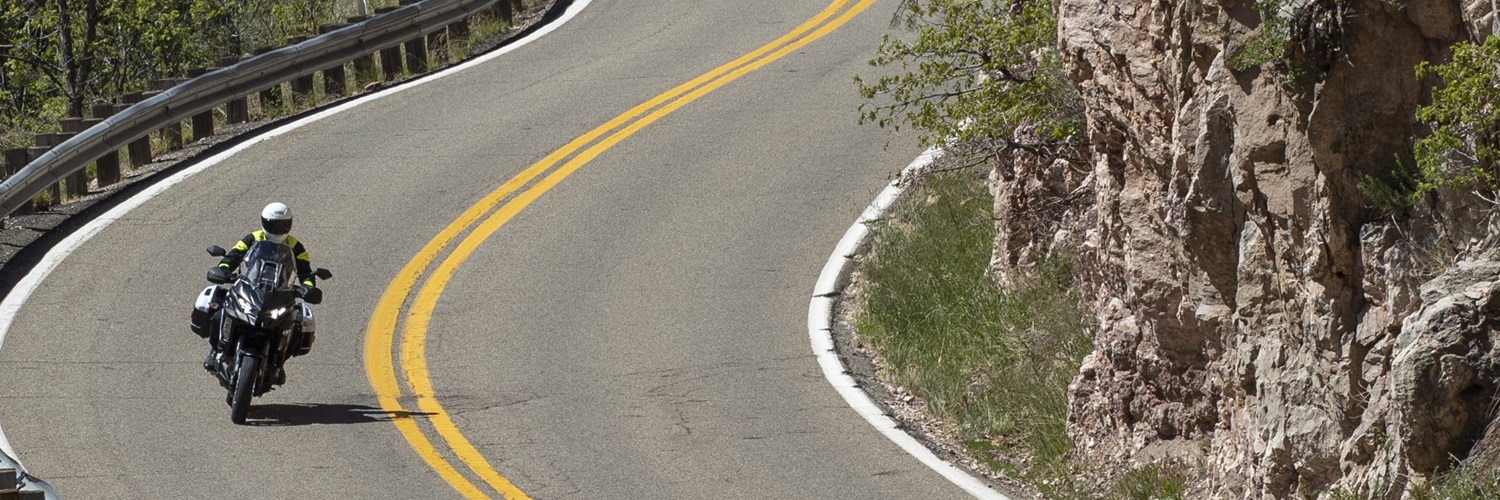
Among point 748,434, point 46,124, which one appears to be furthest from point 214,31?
point 748,434

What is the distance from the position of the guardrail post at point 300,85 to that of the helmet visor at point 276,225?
8464 mm

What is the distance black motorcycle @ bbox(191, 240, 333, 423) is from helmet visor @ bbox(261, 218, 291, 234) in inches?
4.0

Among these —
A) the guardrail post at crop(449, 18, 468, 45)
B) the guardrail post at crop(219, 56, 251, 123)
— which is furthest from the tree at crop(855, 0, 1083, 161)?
the guardrail post at crop(449, 18, 468, 45)

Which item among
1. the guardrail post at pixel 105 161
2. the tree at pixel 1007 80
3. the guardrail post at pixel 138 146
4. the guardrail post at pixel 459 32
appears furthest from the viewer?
the guardrail post at pixel 459 32

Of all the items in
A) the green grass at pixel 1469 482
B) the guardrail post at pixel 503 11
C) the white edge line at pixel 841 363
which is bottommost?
the white edge line at pixel 841 363

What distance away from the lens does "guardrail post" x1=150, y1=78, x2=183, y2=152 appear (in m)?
18.5

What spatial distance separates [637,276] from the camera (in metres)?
15.0

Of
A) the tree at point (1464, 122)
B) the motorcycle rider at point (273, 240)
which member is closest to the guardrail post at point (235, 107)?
the motorcycle rider at point (273, 240)

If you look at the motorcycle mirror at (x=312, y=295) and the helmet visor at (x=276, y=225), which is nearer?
the motorcycle mirror at (x=312, y=295)

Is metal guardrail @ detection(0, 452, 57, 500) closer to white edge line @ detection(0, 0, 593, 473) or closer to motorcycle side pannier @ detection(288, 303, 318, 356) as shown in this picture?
white edge line @ detection(0, 0, 593, 473)

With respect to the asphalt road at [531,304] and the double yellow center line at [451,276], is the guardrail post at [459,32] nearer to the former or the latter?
the asphalt road at [531,304]

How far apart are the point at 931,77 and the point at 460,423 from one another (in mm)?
4321

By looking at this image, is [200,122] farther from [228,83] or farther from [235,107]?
[235,107]

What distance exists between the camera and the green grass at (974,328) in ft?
36.9
